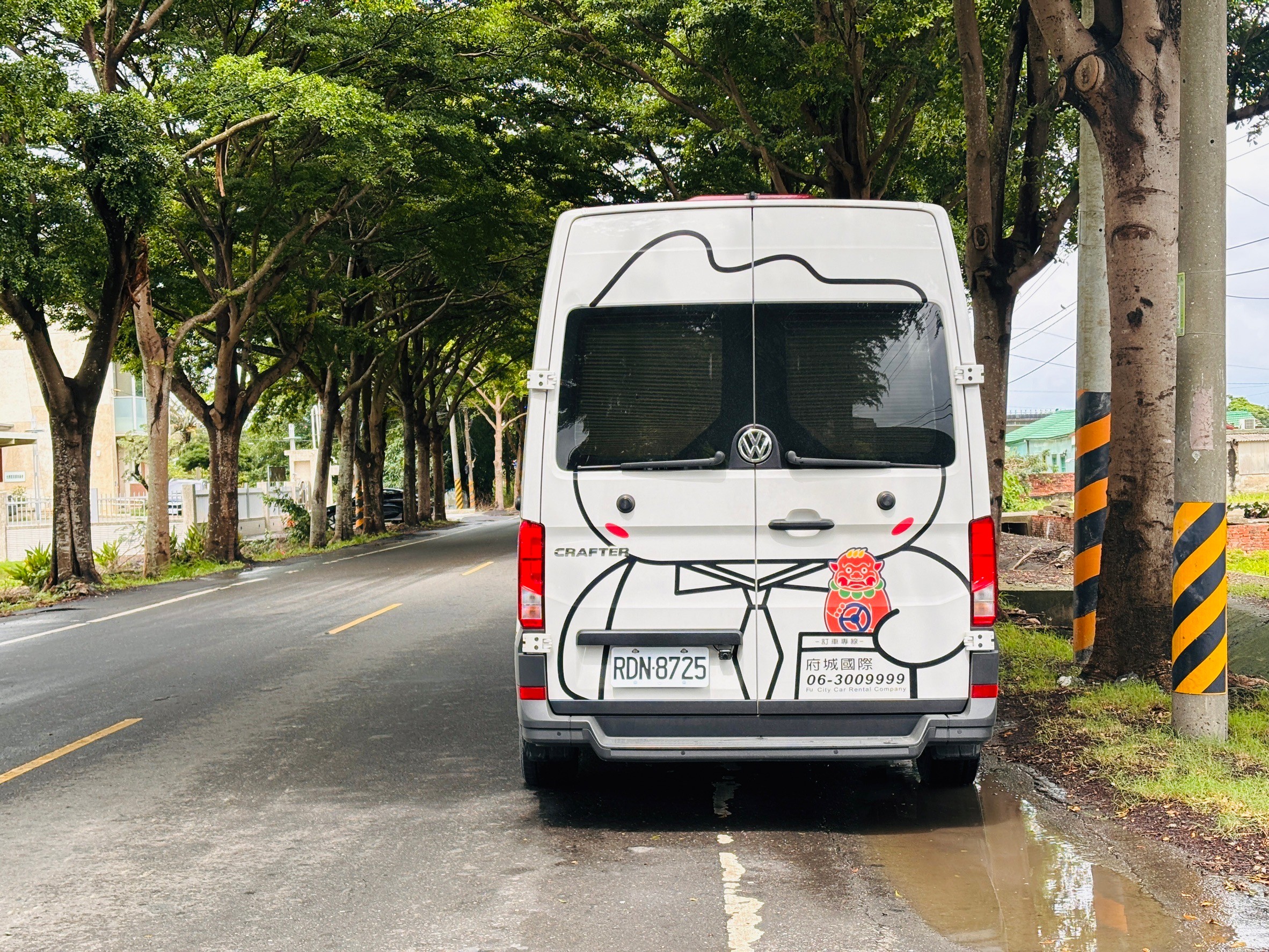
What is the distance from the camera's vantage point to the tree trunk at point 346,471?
32.2 m

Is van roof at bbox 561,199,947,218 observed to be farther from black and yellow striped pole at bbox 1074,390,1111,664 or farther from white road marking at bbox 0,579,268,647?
white road marking at bbox 0,579,268,647

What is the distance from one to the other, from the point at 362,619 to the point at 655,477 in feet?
29.1

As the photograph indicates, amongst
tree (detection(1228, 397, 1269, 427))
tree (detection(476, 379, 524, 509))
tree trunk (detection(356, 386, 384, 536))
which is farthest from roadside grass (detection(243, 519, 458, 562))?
tree (detection(1228, 397, 1269, 427))

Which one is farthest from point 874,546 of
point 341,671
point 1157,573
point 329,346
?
point 329,346

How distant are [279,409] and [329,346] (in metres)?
12.5

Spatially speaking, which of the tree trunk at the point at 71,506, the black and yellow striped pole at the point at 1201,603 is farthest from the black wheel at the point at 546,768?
the tree trunk at the point at 71,506

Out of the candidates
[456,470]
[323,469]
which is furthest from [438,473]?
[323,469]

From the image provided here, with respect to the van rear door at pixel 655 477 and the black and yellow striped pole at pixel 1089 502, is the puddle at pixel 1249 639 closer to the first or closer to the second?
the black and yellow striped pole at pixel 1089 502

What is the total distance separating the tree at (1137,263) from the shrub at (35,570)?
52.3ft

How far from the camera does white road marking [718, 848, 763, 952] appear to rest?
13.3 ft

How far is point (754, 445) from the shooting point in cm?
525

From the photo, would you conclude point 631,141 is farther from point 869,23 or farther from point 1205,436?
point 1205,436

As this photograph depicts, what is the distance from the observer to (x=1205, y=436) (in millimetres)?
6391

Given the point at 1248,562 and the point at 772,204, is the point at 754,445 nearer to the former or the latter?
the point at 772,204
